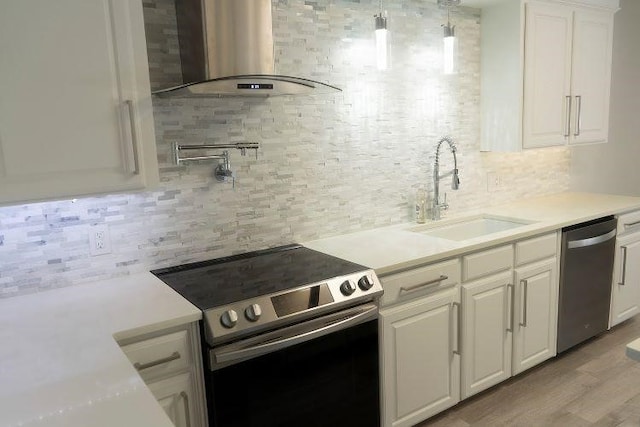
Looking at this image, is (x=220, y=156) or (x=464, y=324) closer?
(x=220, y=156)

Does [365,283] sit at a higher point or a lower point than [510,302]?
higher

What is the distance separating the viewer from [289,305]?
1.81 m

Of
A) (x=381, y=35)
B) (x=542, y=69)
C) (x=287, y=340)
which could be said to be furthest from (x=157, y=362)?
(x=542, y=69)

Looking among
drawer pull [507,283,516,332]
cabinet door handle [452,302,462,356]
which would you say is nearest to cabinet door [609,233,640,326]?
drawer pull [507,283,516,332]

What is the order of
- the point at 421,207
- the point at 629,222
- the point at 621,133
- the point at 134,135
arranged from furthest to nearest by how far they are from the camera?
1. the point at 621,133
2. the point at 629,222
3. the point at 421,207
4. the point at 134,135

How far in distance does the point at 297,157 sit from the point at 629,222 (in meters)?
2.30

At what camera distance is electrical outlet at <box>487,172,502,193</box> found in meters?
3.40

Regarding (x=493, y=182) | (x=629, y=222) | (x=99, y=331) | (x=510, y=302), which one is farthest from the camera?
(x=493, y=182)

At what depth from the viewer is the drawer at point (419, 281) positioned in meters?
2.15

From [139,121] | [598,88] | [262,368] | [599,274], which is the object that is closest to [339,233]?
[262,368]

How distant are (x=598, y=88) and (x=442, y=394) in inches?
95.2

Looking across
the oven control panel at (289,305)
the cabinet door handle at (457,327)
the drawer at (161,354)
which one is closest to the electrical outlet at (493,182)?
the cabinet door handle at (457,327)

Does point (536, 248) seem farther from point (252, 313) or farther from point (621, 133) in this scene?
point (621, 133)

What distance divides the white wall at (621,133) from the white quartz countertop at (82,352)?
3538mm
